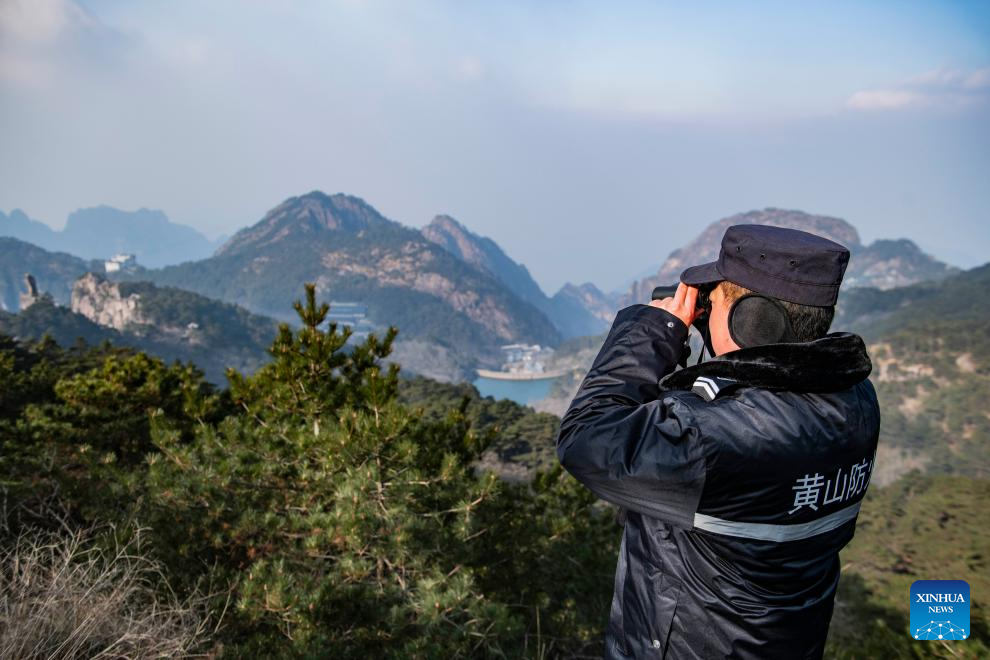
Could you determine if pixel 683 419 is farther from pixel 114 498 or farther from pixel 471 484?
pixel 114 498

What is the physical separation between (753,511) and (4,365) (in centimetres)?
955

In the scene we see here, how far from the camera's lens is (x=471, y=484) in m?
3.50

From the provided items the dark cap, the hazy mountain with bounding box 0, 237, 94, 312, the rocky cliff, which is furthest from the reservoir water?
the hazy mountain with bounding box 0, 237, 94, 312

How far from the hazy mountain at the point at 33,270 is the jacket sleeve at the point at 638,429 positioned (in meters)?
163

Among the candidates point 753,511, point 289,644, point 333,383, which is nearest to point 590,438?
point 753,511

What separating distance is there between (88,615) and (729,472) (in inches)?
94.5

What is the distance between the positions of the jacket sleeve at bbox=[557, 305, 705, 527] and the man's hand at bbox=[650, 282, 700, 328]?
0.04 m

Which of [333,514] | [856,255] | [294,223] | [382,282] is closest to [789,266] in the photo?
[333,514]

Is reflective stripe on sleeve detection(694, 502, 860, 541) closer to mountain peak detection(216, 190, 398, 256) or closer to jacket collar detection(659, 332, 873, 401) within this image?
jacket collar detection(659, 332, 873, 401)

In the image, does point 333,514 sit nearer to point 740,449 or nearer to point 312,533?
point 312,533

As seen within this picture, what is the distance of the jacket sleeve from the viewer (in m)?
1.10

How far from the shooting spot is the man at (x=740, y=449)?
1.11m

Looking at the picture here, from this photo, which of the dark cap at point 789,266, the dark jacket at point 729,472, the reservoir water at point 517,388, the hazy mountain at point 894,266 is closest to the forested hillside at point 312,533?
the dark jacket at point 729,472

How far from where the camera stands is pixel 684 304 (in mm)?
1377
